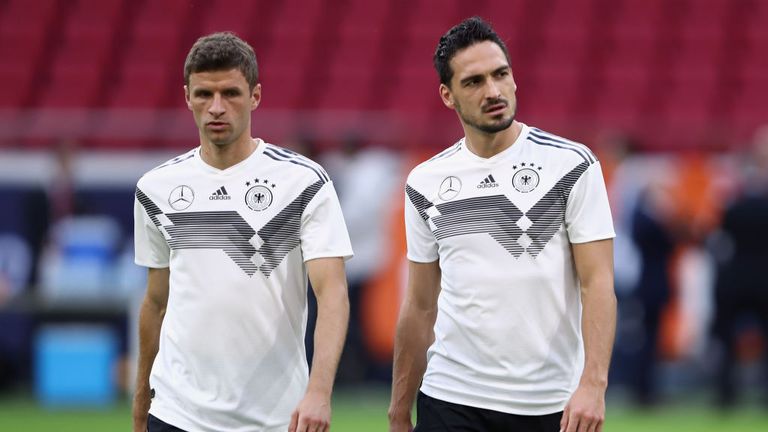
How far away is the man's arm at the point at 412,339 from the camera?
4.93 meters

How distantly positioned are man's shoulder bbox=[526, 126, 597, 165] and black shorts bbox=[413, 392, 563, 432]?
825mm

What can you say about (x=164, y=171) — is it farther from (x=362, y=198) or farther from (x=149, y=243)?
(x=362, y=198)

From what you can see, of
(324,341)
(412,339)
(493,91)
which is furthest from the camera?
(412,339)

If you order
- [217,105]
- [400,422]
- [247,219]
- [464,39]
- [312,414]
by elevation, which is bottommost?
[400,422]

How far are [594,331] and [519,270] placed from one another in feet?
1.13

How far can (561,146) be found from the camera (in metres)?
4.66

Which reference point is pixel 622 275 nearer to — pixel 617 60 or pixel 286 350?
pixel 617 60

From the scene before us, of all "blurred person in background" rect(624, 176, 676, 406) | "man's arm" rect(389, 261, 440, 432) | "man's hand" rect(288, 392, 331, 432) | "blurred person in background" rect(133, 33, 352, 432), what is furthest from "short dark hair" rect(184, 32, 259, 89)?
"blurred person in background" rect(624, 176, 676, 406)

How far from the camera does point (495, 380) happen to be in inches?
183

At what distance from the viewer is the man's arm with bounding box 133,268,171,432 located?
4793 millimetres

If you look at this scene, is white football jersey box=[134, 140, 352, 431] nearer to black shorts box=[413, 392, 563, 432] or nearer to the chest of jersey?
the chest of jersey

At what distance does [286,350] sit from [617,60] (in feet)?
36.0

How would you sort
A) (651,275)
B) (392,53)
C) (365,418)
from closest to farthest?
(365,418) → (651,275) → (392,53)

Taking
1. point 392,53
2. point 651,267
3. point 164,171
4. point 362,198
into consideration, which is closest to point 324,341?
point 164,171
